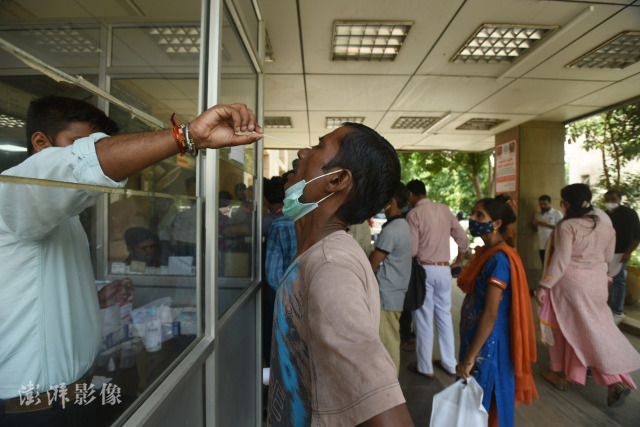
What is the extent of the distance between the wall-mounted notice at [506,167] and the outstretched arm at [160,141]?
260 inches

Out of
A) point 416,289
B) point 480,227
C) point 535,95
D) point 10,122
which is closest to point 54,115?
point 10,122

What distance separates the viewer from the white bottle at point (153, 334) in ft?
4.54

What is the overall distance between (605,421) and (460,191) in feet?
43.2

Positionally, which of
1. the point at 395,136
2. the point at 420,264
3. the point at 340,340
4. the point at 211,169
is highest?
the point at 395,136

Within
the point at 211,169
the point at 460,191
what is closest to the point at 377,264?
the point at 211,169

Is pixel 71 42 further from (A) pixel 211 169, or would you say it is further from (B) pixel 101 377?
(B) pixel 101 377

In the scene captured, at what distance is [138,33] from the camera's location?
212cm

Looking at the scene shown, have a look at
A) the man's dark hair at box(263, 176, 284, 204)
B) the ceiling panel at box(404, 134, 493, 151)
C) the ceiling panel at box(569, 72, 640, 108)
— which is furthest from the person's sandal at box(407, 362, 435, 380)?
the ceiling panel at box(404, 134, 493, 151)

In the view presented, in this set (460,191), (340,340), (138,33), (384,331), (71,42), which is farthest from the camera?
(460,191)

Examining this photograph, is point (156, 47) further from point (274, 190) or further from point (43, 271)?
point (43, 271)

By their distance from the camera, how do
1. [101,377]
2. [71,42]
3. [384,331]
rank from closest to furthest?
[101,377]
[71,42]
[384,331]

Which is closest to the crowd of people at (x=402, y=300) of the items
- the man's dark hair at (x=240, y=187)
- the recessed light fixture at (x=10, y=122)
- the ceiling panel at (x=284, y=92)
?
the man's dark hair at (x=240, y=187)

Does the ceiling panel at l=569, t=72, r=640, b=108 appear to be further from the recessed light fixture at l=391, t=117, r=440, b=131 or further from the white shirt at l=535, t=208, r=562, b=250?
the recessed light fixture at l=391, t=117, r=440, b=131

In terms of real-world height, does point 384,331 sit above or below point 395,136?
below
